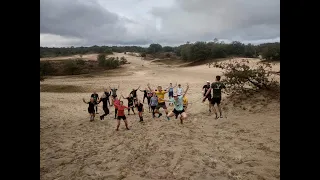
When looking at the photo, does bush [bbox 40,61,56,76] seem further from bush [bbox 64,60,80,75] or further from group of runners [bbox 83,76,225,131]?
group of runners [bbox 83,76,225,131]

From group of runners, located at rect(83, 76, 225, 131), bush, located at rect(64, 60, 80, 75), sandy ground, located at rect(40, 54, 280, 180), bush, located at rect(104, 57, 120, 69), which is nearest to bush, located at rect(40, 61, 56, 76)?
bush, located at rect(64, 60, 80, 75)

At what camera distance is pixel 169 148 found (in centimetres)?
869

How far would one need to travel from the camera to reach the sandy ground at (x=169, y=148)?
22.6 feet

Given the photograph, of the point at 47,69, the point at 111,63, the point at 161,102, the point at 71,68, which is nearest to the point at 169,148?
the point at 161,102

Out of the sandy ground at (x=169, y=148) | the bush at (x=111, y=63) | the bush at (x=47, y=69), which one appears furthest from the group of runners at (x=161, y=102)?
the bush at (x=111, y=63)

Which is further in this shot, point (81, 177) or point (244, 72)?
point (244, 72)

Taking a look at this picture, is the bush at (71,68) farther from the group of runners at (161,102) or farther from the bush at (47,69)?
the group of runners at (161,102)

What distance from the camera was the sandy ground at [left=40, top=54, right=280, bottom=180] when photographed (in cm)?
689

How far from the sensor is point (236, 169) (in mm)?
6820

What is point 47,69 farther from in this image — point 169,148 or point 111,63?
point 169,148
